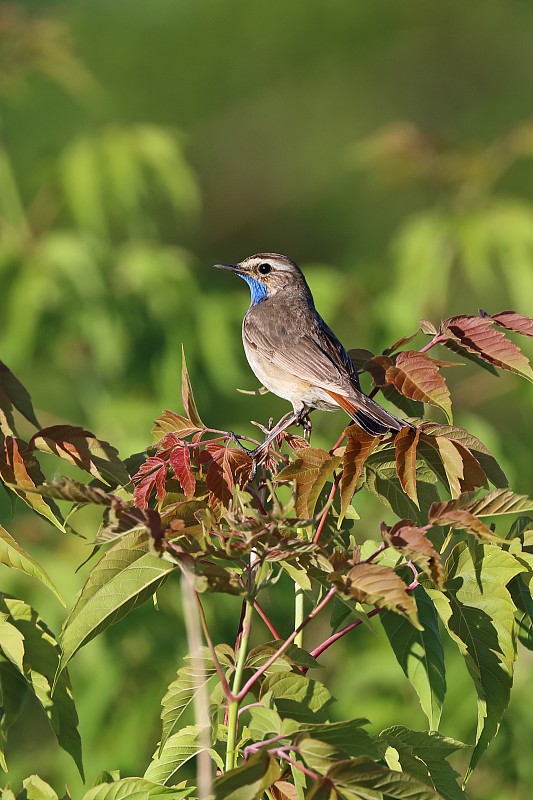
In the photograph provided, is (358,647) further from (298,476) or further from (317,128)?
(317,128)

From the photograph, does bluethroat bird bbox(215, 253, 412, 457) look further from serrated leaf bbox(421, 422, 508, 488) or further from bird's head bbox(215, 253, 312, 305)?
serrated leaf bbox(421, 422, 508, 488)

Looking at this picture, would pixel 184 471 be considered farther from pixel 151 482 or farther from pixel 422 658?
pixel 422 658

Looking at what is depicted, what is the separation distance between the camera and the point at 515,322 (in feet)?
8.13

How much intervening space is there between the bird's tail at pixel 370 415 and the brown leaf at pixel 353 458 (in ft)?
1.39

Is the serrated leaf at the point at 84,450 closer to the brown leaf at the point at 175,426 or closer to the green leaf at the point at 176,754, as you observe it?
the brown leaf at the point at 175,426

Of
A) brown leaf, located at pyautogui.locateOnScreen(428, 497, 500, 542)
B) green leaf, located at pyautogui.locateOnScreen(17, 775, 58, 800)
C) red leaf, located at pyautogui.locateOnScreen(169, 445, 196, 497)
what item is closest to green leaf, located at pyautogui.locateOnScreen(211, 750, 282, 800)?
green leaf, located at pyautogui.locateOnScreen(17, 775, 58, 800)

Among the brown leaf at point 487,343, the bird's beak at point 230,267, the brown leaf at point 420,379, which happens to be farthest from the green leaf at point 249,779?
the bird's beak at point 230,267

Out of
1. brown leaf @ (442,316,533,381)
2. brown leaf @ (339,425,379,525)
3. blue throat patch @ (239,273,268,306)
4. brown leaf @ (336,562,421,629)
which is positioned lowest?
brown leaf @ (336,562,421,629)

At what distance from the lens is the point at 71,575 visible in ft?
17.1

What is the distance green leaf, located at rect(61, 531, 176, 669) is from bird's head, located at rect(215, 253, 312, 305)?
8.60 feet

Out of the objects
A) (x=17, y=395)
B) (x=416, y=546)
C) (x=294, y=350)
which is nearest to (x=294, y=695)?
(x=416, y=546)

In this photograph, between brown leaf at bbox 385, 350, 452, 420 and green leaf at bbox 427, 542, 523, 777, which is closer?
green leaf at bbox 427, 542, 523, 777

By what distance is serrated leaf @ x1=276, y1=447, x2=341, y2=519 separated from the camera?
2.17 metres

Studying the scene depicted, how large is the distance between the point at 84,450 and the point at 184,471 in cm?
31
